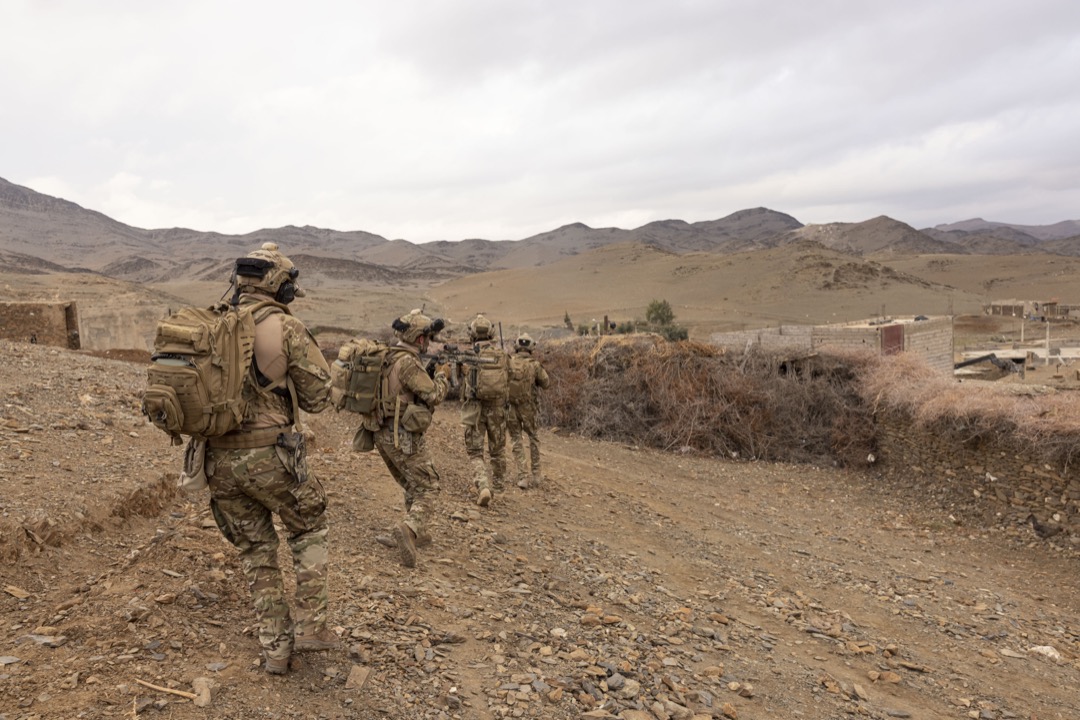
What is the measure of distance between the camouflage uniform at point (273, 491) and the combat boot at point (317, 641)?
0.7 inches

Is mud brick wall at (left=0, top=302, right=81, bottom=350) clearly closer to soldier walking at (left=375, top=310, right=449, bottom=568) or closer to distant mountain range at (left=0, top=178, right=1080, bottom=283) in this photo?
soldier walking at (left=375, top=310, right=449, bottom=568)

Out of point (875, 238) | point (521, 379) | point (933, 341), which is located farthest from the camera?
point (875, 238)

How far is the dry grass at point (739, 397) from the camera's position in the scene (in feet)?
37.5

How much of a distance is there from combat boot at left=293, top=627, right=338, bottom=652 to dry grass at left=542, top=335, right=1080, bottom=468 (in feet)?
29.9

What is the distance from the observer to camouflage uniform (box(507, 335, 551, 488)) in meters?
7.96

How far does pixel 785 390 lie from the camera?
41.2 feet

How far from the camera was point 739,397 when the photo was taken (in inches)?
495

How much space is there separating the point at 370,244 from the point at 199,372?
507ft

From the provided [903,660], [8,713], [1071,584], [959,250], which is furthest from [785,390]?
[959,250]

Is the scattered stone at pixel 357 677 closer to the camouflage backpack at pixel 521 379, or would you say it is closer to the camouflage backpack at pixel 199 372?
the camouflage backpack at pixel 199 372

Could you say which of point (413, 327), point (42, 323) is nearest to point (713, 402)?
point (413, 327)

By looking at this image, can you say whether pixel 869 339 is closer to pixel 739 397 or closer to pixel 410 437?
pixel 739 397

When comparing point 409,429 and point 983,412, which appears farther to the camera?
point 983,412

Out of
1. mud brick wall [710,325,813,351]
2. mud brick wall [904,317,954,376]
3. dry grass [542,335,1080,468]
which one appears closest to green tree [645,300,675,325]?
mud brick wall [904,317,954,376]
